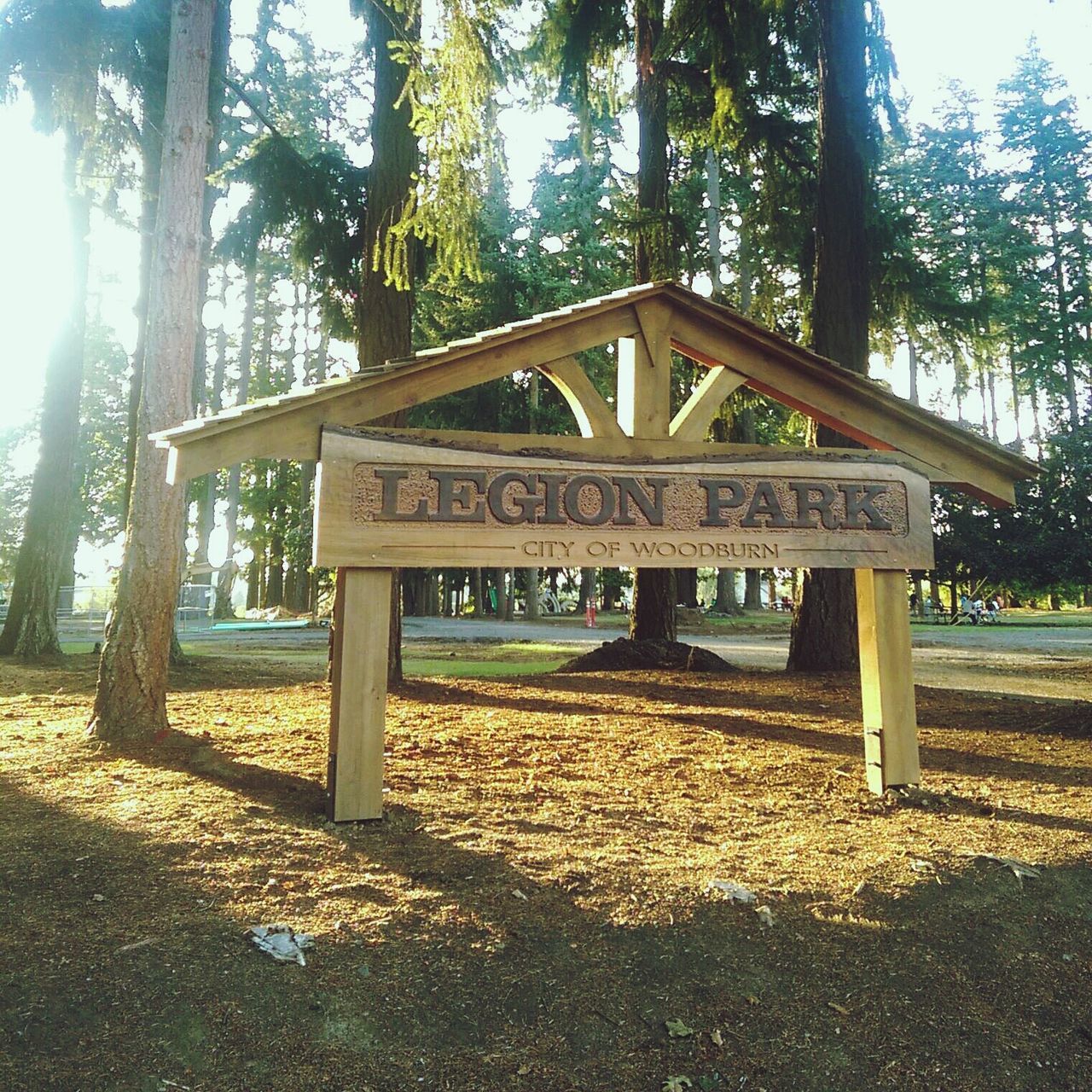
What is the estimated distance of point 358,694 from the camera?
4238mm

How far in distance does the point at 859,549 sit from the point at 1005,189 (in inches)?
1576

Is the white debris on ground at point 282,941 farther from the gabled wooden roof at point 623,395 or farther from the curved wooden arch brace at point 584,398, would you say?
the curved wooden arch brace at point 584,398

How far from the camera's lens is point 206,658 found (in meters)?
12.8

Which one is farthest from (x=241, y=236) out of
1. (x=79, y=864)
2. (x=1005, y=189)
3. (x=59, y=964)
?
(x=1005, y=189)

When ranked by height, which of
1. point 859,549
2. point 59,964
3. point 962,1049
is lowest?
point 962,1049

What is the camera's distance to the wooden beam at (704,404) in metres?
4.91

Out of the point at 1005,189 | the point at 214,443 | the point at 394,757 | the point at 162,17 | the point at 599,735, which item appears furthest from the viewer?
the point at 1005,189

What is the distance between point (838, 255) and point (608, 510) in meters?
8.29

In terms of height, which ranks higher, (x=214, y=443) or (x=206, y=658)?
(x=214, y=443)

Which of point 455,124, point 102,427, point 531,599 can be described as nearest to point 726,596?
point 531,599

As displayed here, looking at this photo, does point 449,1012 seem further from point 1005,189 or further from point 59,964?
point 1005,189

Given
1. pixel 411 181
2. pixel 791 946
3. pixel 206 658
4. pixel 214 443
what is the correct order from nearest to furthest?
1. pixel 791 946
2. pixel 214 443
3. pixel 411 181
4. pixel 206 658

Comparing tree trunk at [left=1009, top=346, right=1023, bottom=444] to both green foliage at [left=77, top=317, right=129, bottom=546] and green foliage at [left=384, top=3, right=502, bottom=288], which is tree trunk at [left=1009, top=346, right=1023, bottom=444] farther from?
green foliage at [left=77, top=317, right=129, bottom=546]

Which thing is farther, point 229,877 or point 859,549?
point 859,549
